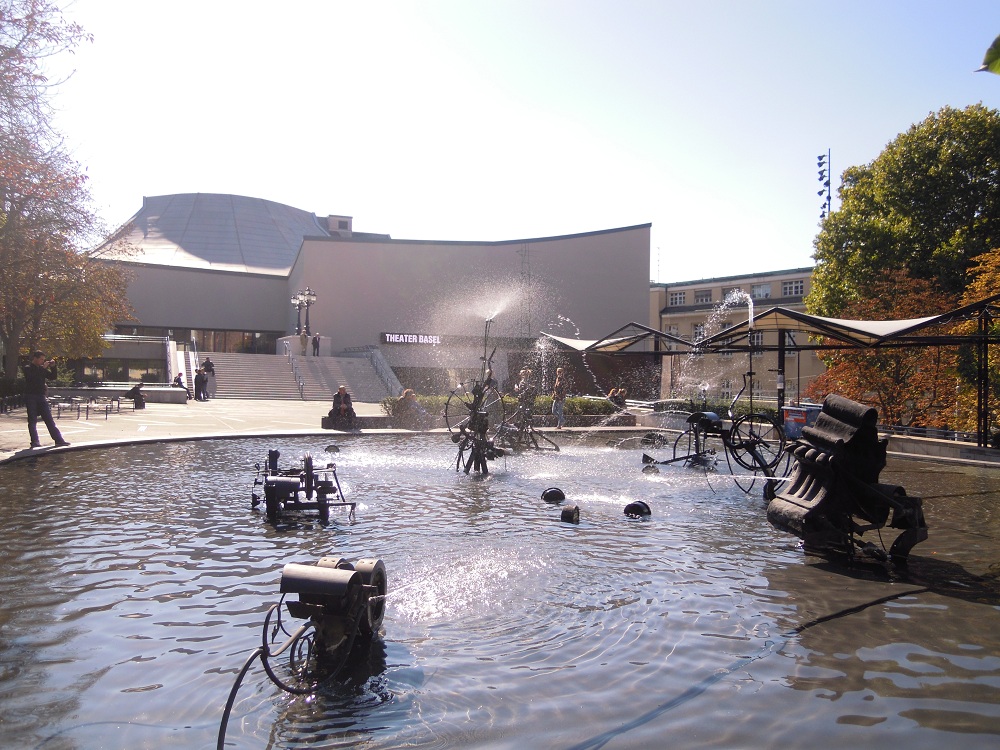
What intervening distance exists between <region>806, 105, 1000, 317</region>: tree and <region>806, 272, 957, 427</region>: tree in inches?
110

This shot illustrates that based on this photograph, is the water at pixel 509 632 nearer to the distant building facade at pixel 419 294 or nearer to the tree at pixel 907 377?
the tree at pixel 907 377

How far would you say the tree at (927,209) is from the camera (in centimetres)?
2467

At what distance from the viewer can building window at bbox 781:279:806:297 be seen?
57.1 meters

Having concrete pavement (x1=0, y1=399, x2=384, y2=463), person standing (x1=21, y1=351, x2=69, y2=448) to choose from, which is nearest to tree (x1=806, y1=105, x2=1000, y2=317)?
concrete pavement (x1=0, y1=399, x2=384, y2=463)

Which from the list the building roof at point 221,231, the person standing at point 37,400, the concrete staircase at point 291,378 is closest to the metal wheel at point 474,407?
the person standing at point 37,400

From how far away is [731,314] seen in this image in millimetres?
56844

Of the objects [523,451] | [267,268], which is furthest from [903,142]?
[267,268]

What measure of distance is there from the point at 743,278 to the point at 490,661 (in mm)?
60162

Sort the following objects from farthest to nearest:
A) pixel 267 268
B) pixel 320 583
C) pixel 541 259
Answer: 1. pixel 267 268
2. pixel 541 259
3. pixel 320 583

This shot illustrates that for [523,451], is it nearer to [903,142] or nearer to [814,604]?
[814,604]

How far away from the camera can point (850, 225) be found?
27.4 meters

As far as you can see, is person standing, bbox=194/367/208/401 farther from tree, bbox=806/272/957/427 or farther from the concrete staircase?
tree, bbox=806/272/957/427

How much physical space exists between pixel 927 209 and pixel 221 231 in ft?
249

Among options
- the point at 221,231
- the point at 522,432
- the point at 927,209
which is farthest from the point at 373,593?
the point at 221,231
